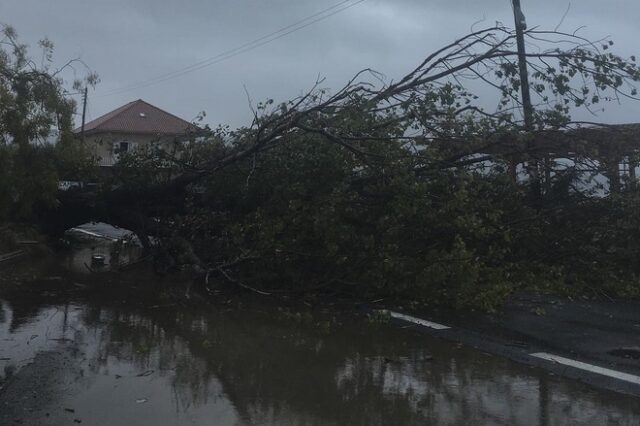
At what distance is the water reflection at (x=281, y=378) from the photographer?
528 centimetres

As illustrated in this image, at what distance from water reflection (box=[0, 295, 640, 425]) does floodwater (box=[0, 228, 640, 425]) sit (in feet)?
0.05

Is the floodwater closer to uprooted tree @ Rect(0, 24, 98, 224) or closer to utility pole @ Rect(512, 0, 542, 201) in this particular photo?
uprooted tree @ Rect(0, 24, 98, 224)

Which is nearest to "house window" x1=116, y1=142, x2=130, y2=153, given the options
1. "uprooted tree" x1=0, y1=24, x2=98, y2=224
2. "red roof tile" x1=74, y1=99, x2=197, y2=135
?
"uprooted tree" x1=0, y1=24, x2=98, y2=224

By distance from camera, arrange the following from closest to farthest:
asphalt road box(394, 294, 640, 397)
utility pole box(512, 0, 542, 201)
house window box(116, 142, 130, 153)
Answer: asphalt road box(394, 294, 640, 397) < utility pole box(512, 0, 542, 201) < house window box(116, 142, 130, 153)

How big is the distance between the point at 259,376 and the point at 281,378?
21 cm

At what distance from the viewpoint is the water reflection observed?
528cm

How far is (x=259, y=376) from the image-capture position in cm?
634

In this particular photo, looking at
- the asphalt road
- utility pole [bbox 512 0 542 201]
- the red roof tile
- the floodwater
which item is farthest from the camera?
the red roof tile

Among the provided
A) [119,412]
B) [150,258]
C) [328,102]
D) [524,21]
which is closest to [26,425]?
[119,412]

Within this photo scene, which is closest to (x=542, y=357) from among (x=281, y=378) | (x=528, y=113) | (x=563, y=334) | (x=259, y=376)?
(x=563, y=334)

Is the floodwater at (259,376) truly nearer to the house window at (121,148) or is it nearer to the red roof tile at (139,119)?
the house window at (121,148)

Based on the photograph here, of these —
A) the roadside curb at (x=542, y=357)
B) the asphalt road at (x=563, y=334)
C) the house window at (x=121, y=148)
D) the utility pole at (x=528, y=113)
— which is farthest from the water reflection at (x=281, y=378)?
the house window at (x=121, y=148)

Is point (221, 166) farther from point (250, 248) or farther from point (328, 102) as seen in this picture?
point (328, 102)

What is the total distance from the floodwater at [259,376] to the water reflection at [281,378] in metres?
0.01
